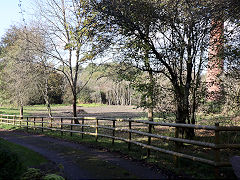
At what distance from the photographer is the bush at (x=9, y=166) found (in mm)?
3930

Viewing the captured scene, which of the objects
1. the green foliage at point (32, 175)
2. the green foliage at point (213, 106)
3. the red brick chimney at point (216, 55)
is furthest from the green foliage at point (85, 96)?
the green foliage at point (32, 175)

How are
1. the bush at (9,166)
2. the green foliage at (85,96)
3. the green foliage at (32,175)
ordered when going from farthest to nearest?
the green foliage at (85,96), the green foliage at (32,175), the bush at (9,166)

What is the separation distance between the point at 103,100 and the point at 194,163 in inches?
2832

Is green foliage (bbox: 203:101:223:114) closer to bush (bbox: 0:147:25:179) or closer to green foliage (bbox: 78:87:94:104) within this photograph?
bush (bbox: 0:147:25:179)

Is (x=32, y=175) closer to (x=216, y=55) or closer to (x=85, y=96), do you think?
(x=216, y=55)

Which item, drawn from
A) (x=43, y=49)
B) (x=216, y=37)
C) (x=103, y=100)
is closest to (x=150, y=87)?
(x=216, y=37)

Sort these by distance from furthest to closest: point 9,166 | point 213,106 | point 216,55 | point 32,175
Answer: point 213,106 < point 216,55 < point 32,175 < point 9,166

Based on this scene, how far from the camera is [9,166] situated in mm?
4035

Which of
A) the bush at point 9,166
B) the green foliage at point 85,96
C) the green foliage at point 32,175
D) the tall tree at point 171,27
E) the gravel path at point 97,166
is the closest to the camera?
the bush at point 9,166

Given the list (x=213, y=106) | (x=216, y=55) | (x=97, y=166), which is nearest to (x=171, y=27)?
(x=216, y=55)

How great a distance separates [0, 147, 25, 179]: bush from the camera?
3.93 meters

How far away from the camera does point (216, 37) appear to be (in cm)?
932

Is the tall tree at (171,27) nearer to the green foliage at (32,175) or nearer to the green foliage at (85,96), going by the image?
the green foliage at (32,175)

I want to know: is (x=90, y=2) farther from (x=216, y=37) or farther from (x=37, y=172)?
(x=37, y=172)
